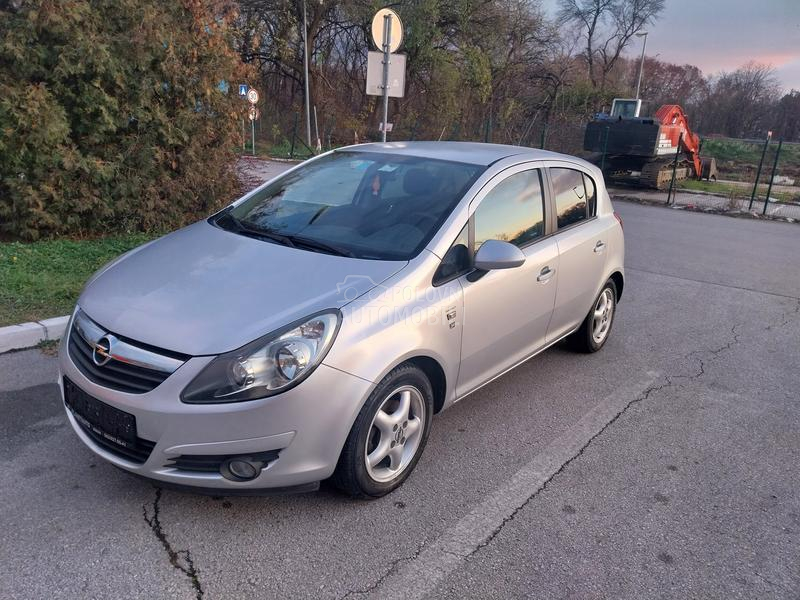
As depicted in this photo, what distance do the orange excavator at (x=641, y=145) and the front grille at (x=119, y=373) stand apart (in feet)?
56.5

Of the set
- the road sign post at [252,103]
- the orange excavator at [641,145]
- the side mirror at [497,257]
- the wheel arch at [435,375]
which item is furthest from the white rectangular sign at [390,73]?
the orange excavator at [641,145]

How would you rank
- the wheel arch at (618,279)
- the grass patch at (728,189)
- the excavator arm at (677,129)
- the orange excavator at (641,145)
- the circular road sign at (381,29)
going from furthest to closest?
the excavator arm at (677,129), the orange excavator at (641,145), the grass patch at (728,189), the circular road sign at (381,29), the wheel arch at (618,279)

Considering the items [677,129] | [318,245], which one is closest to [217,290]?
[318,245]

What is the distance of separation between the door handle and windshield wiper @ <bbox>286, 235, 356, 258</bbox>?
134 centimetres

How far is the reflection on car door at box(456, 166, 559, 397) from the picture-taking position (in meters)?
3.51

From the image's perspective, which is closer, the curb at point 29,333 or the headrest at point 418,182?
the headrest at point 418,182

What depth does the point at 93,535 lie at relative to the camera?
2.73 metres

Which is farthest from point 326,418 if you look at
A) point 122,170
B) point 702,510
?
point 122,170

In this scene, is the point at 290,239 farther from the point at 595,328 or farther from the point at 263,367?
the point at 595,328

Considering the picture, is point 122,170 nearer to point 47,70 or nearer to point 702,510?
point 47,70

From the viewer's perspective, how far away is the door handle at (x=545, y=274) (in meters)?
4.03

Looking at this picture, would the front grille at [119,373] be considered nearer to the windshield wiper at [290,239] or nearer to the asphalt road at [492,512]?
the asphalt road at [492,512]

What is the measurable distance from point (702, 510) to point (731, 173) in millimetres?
26048

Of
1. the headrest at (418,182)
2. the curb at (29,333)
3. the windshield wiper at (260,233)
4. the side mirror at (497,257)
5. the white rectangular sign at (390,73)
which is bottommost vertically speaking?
the curb at (29,333)
